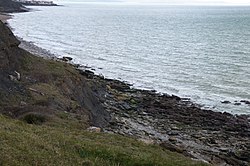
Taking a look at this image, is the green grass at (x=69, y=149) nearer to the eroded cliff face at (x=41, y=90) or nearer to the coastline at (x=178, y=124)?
the eroded cliff face at (x=41, y=90)

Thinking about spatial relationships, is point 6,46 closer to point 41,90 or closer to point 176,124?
point 41,90

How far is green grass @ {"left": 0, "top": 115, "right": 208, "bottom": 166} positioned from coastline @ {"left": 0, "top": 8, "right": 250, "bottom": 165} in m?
5.91

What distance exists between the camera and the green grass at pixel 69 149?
44.0 ft

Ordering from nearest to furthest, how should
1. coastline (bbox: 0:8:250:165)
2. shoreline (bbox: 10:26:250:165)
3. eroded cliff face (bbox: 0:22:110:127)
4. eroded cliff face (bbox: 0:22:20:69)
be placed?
eroded cliff face (bbox: 0:22:110:127) → coastline (bbox: 0:8:250:165) → shoreline (bbox: 10:26:250:165) → eroded cliff face (bbox: 0:22:20:69)

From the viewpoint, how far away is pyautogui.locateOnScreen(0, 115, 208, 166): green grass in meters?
13.4

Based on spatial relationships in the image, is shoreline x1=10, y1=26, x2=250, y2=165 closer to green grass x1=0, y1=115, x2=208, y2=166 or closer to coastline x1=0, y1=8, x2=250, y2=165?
coastline x1=0, y1=8, x2=250, y2=165

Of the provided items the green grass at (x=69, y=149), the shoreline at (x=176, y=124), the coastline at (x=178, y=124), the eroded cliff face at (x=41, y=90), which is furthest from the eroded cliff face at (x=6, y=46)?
the green grass at (x=69, y=149)

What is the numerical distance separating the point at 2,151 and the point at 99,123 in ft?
55.1

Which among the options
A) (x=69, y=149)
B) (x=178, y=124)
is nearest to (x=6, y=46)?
(x=178, y=124)

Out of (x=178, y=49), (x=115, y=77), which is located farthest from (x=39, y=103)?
(x=178, y=49)

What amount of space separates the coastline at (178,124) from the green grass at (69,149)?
5.91m

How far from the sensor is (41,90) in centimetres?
2903

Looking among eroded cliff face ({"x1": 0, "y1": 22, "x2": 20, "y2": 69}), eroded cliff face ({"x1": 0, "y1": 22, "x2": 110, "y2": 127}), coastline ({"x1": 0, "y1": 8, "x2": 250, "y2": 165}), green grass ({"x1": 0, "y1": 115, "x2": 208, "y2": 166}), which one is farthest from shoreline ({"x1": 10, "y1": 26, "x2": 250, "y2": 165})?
eroded cliff face ({"x1": 0, "y1": 22, "x2": 20, "y2": 69})

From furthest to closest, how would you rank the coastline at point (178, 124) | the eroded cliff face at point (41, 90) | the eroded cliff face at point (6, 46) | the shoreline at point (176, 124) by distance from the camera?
the eroded cliff face at point (6, 46), the shoreline at point (176, 124), the coastline at point (178, 124), the eroded cliff face at point (41, 90)
